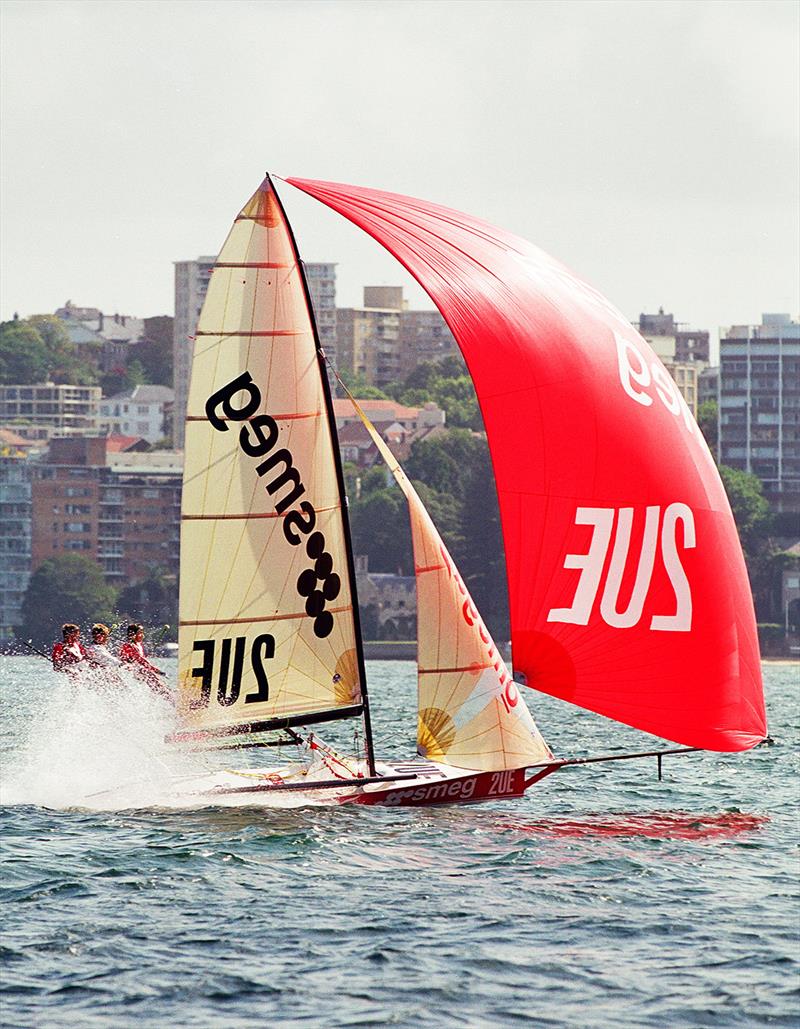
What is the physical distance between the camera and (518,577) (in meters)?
17.4

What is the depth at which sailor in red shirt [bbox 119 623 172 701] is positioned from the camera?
1970cm

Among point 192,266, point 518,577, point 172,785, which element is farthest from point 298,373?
point 192,266

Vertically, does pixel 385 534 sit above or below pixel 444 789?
above

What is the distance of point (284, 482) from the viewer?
1830 cm

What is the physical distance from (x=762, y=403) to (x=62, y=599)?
2043 inches

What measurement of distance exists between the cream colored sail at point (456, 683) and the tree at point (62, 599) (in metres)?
91.4

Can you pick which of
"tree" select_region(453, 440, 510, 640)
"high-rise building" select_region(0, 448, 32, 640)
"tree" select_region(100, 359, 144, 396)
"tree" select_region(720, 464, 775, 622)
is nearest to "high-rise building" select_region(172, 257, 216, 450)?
"tree" select_region(100, 359, 144, 396)

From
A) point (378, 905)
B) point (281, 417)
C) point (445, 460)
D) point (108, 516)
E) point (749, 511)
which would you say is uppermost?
point (445, 460)

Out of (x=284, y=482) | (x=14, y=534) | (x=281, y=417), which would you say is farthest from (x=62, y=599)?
(x=281, y=417)

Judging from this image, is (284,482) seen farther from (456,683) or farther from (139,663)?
(139,663)

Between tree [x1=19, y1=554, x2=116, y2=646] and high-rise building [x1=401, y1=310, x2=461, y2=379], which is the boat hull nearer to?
tree [x1=19, y1=554, x2=116, y2=646]

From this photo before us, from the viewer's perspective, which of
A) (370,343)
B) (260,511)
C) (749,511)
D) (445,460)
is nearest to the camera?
(260,511)

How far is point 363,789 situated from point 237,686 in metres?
1.44

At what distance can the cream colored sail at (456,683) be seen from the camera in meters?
18.2
